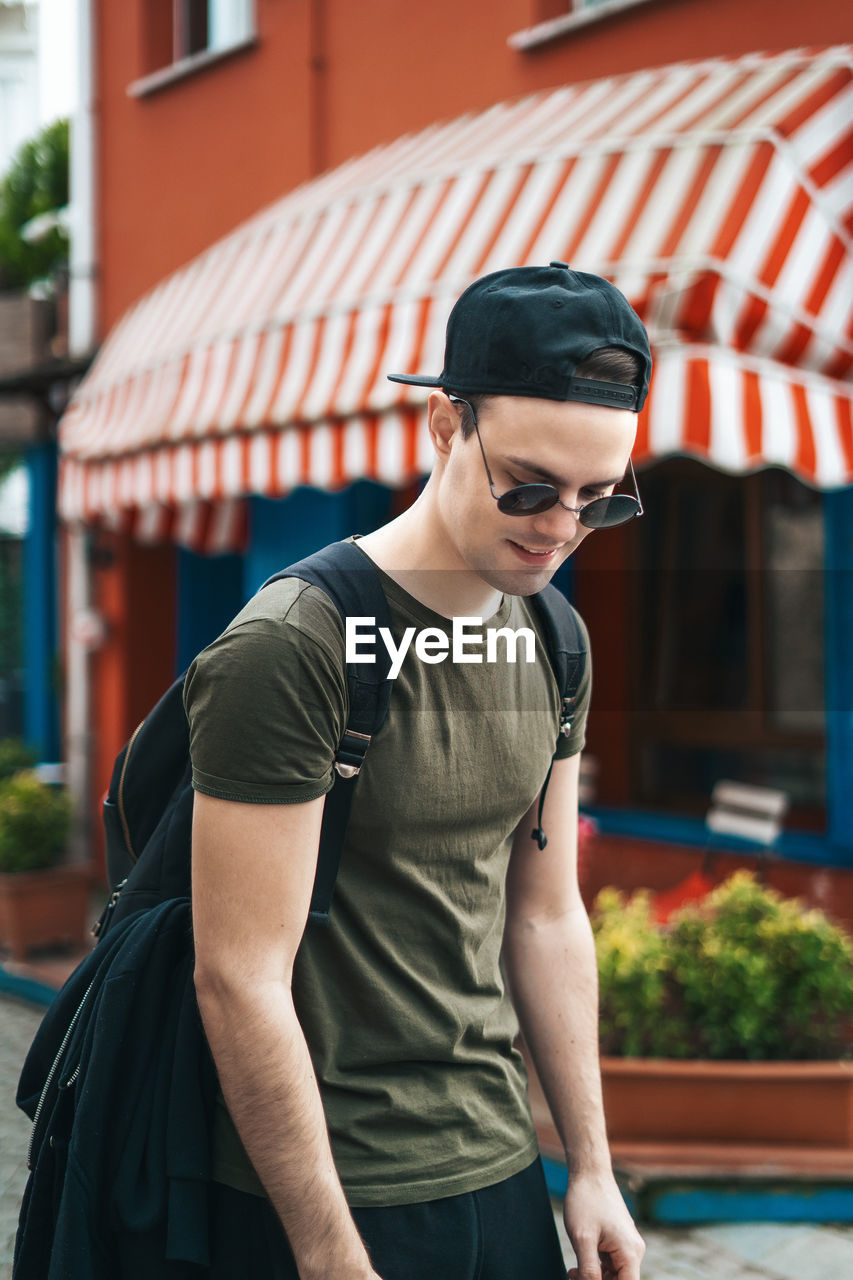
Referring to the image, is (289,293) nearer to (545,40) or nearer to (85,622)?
(545,40)

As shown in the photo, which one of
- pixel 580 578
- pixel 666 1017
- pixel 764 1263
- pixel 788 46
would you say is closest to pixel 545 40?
pixel 788 46

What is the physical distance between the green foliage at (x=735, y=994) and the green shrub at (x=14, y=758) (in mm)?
5957

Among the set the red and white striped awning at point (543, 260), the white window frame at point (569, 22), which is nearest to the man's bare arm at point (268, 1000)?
the red and white striped awning at point (543, 260)

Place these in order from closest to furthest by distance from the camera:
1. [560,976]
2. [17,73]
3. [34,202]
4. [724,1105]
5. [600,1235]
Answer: [600,1235] < [560,976] < [724,1105] < [34,202] < [17,73]

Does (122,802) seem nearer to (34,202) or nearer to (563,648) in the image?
(563,648)

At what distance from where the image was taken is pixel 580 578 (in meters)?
7.67

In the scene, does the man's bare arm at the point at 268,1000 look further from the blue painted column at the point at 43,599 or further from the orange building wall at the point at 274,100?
the blue painted column at the point at 43,599

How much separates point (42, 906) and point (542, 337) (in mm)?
6216

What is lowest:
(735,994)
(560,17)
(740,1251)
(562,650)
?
(740,1251)

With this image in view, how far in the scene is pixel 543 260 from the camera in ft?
16.3

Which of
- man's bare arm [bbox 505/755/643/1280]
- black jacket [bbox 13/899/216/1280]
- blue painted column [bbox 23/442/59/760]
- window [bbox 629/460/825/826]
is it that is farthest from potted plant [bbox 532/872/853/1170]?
blue painted column [bbox 23/442/59/760]

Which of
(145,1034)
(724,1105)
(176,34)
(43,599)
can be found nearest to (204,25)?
(176,34)

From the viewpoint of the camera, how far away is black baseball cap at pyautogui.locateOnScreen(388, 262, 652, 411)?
55.9 inches

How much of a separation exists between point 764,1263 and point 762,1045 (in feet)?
2.03
